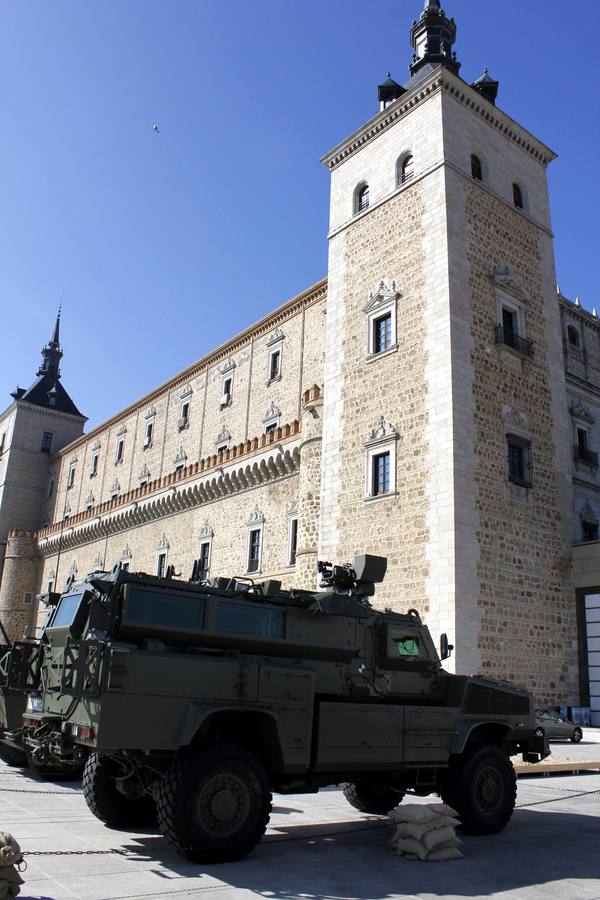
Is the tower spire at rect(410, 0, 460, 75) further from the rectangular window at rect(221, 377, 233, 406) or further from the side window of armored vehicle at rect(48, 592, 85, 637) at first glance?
the side window of armored vehicle at rect(48, 592, 85, 637)

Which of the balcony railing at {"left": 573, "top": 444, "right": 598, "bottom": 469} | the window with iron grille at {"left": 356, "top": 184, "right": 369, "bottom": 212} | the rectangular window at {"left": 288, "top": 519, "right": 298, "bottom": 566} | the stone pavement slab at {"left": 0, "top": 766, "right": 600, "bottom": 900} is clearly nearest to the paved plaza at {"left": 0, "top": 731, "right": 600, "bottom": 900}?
the stone pavement slab at {"left": 0, "top": 766, "right": 600, "bottom": 900}

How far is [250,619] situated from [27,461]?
154 ft

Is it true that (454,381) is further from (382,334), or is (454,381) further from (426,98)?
(426,98)

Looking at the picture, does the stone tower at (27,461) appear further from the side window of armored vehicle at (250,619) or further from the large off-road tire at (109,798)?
the side window of armored vehicle at (250,619)

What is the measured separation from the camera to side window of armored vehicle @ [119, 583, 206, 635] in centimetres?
599

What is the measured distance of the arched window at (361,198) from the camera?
22.4m

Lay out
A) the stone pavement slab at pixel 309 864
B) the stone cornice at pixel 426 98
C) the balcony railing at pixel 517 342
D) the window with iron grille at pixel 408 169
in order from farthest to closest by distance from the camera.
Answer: the window with iron grille at pixel 408 169
the stone cornice at pixel 426 98
the balcony railing at pixel 517 342
the stone pavement slab at pixel 309 864

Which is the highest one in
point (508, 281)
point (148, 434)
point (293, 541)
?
point (148, 434)

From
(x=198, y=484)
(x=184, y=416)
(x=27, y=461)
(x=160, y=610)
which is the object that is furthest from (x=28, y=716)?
(x=27, y=461)

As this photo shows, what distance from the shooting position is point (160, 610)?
6141 millimetres

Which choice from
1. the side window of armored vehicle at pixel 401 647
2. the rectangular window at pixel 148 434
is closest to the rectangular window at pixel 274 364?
the rectangular window at pixel 148 434

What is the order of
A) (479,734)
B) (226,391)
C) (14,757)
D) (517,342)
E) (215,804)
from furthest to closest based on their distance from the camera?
(226,391), (517,342), (14,757), (479,734), (215,804)

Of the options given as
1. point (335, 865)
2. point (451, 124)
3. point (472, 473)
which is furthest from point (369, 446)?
point (335, 865)

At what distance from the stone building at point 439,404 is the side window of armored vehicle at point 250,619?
9601mm
